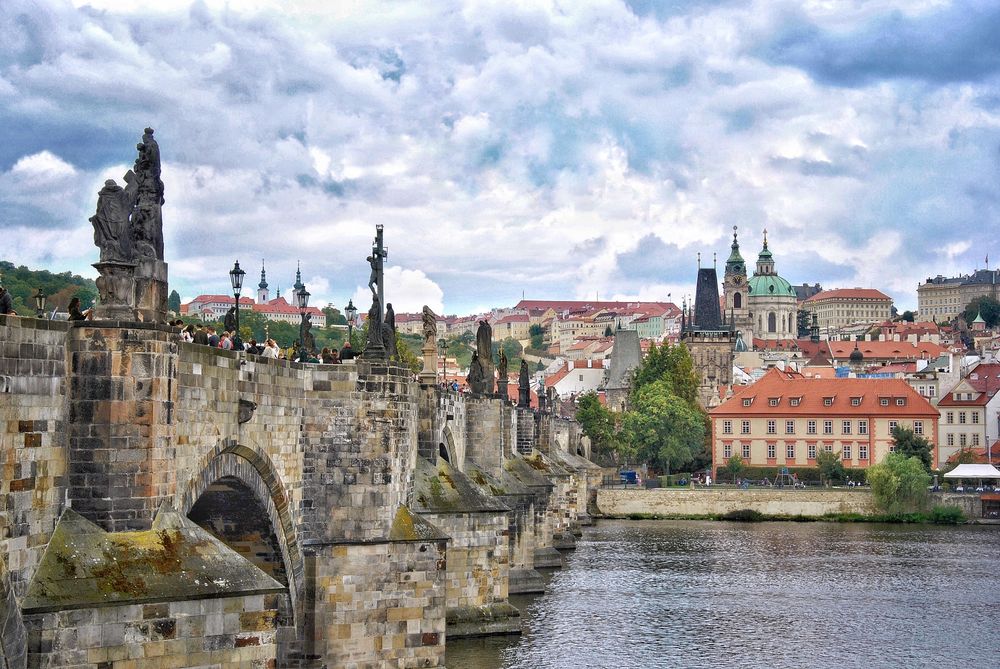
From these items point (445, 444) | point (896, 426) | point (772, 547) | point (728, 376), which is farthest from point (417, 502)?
point (728, 376)

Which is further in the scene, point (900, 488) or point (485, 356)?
point (900, 488)

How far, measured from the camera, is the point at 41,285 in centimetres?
3000

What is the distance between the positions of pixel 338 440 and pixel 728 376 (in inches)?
5829

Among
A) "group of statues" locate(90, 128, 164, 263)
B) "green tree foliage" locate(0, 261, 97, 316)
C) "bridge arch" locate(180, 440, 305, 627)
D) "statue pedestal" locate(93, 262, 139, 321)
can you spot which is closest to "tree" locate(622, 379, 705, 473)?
"green tree foliage" locate(0, 261, 97, 316)

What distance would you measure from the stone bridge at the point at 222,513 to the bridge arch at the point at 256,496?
4 centimetres

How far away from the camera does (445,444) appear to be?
3816 centimetres

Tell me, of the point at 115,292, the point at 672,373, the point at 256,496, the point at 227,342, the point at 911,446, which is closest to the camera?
the point at 115,292

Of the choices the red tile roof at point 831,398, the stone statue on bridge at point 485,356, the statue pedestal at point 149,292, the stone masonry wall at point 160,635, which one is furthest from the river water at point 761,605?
the red tile roof at point 831,398

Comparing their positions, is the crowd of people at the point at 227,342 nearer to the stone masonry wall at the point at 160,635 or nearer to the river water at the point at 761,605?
the stone masonry wall at the point at 160,635

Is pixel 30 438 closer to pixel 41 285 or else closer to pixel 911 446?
pixel 41 285

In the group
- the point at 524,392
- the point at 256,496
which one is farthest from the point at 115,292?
the point at 524,392

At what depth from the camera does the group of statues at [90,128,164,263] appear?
15898mm

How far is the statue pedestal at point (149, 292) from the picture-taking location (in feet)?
52.8

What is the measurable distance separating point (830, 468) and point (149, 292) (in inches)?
3322
